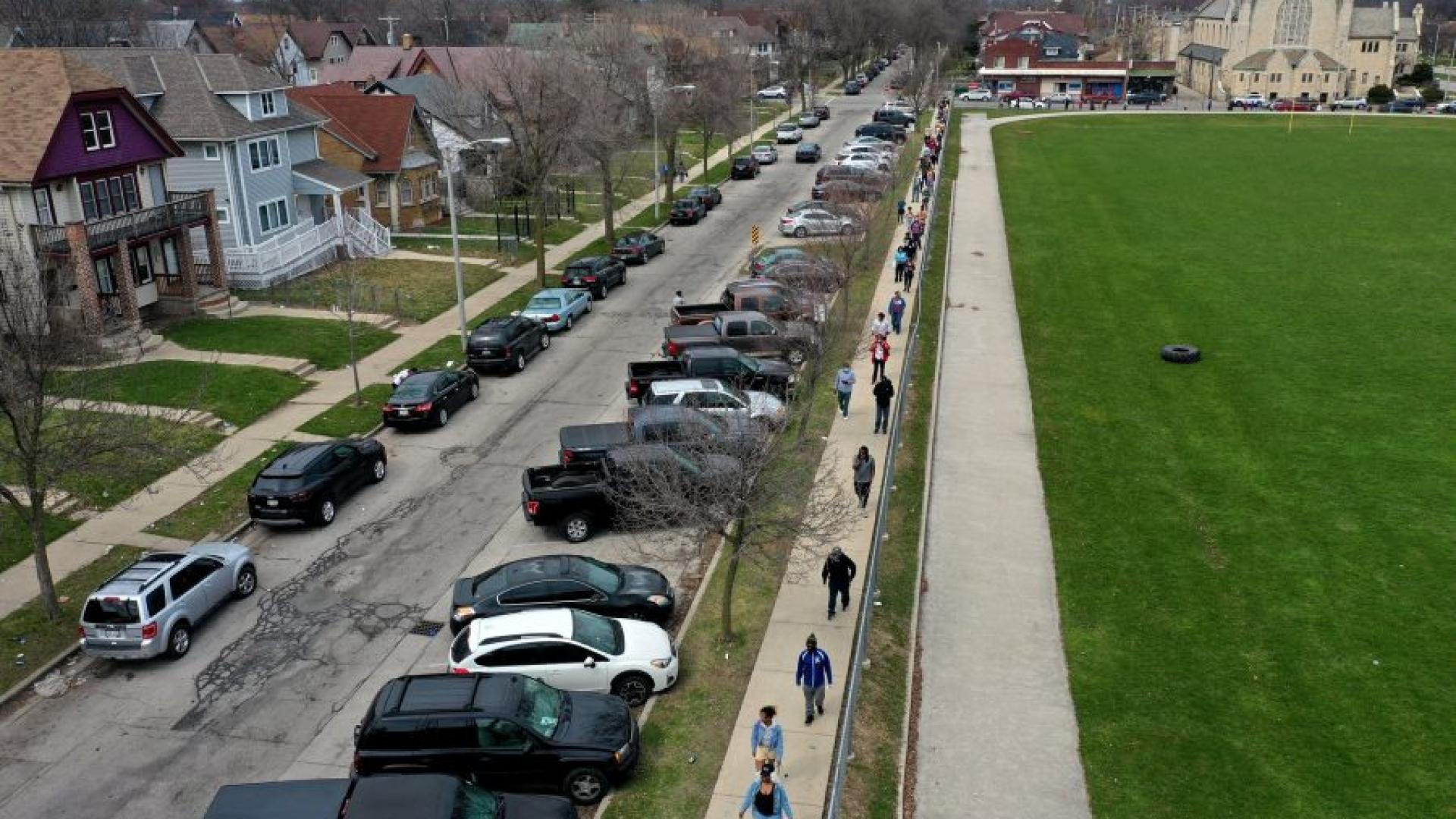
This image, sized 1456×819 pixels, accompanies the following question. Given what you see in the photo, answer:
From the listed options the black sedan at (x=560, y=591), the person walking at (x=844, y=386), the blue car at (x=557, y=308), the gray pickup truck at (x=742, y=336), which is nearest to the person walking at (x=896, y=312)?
the gray pickup truck at (x=742, y=336)

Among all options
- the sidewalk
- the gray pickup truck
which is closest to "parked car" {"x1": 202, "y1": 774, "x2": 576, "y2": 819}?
the sidewalk

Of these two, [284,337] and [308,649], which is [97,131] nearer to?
[284,337]

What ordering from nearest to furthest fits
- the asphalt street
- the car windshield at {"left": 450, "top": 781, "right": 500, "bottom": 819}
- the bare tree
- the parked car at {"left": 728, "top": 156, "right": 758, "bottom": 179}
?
the car windshield at {"left": 450, "top": 781, "right": 500, "bottom": 819} → the asphalt street → the bare tree → the parked car at {"left": 728, "top": 156, "right": 758, "bottom": 179}

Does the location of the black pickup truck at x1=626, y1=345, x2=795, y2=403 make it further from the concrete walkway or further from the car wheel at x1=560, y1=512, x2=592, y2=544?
the car wheel at x1=560, y1=512, x2=592, y2=544

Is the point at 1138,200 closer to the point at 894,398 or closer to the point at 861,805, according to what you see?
the point at 894,398

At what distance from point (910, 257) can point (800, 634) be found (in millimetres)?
26497

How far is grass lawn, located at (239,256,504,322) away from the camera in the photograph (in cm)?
4147

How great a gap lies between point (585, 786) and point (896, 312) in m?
23.6

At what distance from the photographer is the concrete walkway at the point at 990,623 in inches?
648

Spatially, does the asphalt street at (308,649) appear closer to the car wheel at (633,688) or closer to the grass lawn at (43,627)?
the grass lawn at (43,627)

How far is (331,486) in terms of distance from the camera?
83.6 ft

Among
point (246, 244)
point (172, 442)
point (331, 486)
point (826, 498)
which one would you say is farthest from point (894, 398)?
point (246, 244)

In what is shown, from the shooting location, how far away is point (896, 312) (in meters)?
36.8

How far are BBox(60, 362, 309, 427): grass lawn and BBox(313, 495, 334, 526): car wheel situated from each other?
271 inches
